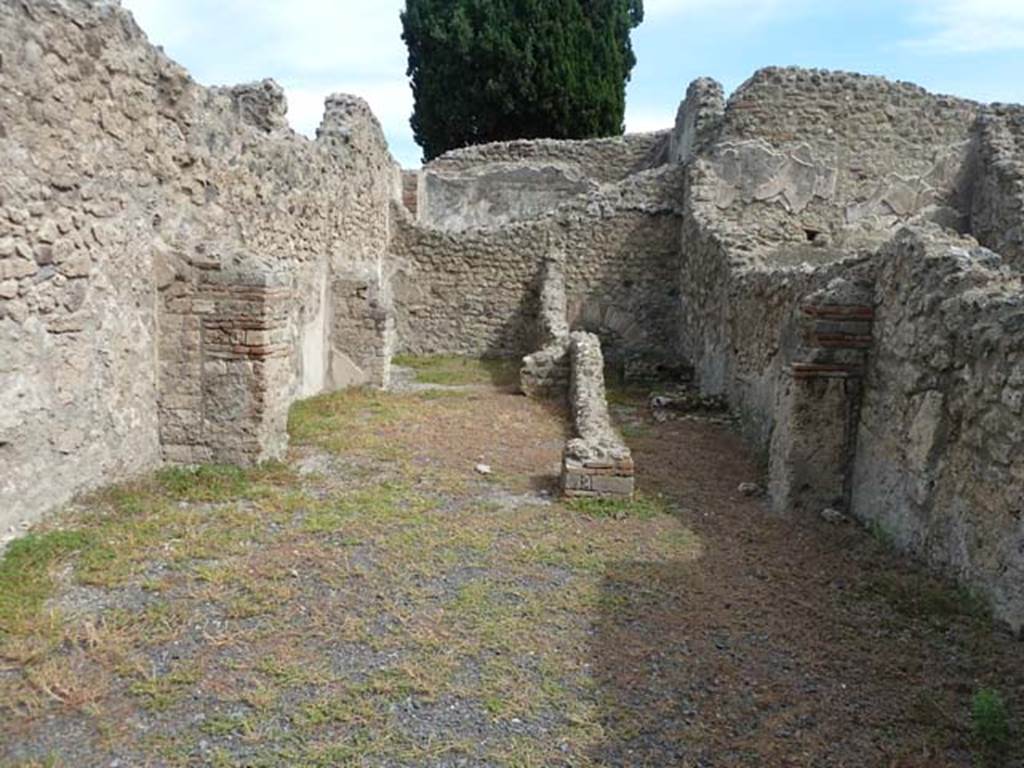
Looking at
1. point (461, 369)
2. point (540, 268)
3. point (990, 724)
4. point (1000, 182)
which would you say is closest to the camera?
point (990, 724)

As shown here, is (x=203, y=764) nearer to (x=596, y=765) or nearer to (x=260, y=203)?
(x=596, y=765)

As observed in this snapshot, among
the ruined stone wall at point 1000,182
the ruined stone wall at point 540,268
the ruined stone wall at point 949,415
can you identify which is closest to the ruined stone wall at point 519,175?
the ruined stone wall at point 540,268

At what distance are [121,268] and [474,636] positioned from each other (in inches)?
137

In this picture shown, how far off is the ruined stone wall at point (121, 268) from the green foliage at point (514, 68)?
1623cm

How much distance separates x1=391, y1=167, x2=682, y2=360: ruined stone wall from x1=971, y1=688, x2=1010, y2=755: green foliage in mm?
10689

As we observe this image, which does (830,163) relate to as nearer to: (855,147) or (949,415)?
(855,147)

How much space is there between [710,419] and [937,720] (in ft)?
19.0

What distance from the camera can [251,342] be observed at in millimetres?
5992

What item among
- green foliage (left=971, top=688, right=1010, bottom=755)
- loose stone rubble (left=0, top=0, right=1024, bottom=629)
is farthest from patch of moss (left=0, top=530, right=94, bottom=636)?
A: green foliage (left=971, top=688, right=1010, bottom=755)

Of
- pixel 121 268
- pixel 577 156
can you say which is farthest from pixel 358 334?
pixel 577 156

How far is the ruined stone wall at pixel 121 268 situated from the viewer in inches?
183

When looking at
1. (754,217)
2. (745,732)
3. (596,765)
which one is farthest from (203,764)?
(754,217)

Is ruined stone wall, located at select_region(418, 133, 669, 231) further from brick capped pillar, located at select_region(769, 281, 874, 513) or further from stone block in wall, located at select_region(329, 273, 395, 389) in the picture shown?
brick capped pillar, located at select_region(769, 281, 874, 513)

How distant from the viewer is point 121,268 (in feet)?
18.3
